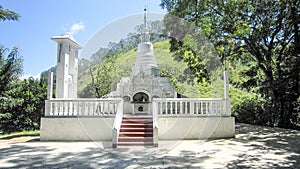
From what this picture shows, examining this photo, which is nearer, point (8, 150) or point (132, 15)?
point (8, 150)

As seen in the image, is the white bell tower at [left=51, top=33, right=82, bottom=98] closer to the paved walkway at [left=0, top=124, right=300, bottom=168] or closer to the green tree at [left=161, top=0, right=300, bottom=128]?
the paved walkway at [left=0, top=124, right=300, bottom=168]

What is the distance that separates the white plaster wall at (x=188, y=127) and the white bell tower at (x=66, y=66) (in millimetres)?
4182

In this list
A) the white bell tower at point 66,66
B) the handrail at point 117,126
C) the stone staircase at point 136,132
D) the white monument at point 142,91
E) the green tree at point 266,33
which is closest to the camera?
the handrail at point 117,126

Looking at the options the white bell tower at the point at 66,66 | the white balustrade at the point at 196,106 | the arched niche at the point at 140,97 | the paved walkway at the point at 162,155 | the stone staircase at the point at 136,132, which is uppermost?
the white bell tower at the point at 66,66

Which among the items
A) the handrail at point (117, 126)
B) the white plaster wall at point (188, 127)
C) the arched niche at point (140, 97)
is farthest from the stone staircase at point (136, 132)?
the arched niche at point (140, 97)

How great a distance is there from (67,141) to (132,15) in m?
4.60

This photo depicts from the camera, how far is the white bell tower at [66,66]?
29.9 ft

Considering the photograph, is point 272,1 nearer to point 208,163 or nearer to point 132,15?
point 132,15

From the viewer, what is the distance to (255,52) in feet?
39.1

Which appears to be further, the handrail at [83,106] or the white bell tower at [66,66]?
the white bell tower at [66,66]

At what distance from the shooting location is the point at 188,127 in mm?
7676

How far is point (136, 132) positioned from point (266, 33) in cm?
851

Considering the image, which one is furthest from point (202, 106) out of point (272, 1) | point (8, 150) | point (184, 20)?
point (272, 1)

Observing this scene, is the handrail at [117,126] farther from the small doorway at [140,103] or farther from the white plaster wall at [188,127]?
the small doorway at [140,103]
